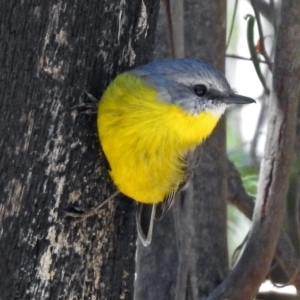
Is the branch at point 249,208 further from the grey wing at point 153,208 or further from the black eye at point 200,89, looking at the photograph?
the black eye at point 200,89

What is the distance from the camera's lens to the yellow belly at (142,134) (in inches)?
99.8

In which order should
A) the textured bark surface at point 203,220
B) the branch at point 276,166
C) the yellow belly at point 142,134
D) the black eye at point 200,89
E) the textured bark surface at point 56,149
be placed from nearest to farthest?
the textured bark surface at point 56,149, the yellow belly at point 142,134, the black eye at point 200,89, the branch at point 276,166, the textured bark surface at point 203,220

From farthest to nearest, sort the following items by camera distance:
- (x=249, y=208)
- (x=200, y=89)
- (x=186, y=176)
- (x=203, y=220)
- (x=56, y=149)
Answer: (x=249, y=208)
(x=203, y=220)
(x=186, y=176)
(x=200, y=89)
(x=56, y=149)

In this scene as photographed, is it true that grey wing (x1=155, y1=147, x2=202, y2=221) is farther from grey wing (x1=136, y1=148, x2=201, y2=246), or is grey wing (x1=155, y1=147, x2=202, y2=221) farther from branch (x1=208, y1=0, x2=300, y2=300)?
branch (x1=208, y1=0, x2=300, y2=300)

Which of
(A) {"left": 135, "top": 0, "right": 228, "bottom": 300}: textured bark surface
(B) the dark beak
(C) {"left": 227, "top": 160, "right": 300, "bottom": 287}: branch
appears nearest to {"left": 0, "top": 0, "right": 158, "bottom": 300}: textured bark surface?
(B) the dark beak

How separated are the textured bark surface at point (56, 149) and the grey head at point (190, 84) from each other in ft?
0.39

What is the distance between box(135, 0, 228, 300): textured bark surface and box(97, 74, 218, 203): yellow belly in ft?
2.83

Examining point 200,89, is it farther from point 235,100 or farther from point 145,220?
point 145,220

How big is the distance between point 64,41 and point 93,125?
0.28 m

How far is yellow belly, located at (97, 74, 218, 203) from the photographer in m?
2.54

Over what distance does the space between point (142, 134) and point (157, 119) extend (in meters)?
0.07

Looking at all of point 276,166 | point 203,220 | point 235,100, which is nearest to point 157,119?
point 235,100

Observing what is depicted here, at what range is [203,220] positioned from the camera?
3.54m

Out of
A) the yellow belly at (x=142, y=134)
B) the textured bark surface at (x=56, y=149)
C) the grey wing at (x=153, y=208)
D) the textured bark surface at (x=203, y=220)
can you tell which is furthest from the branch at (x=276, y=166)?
the textured bark surface at (x=56, y=149)
